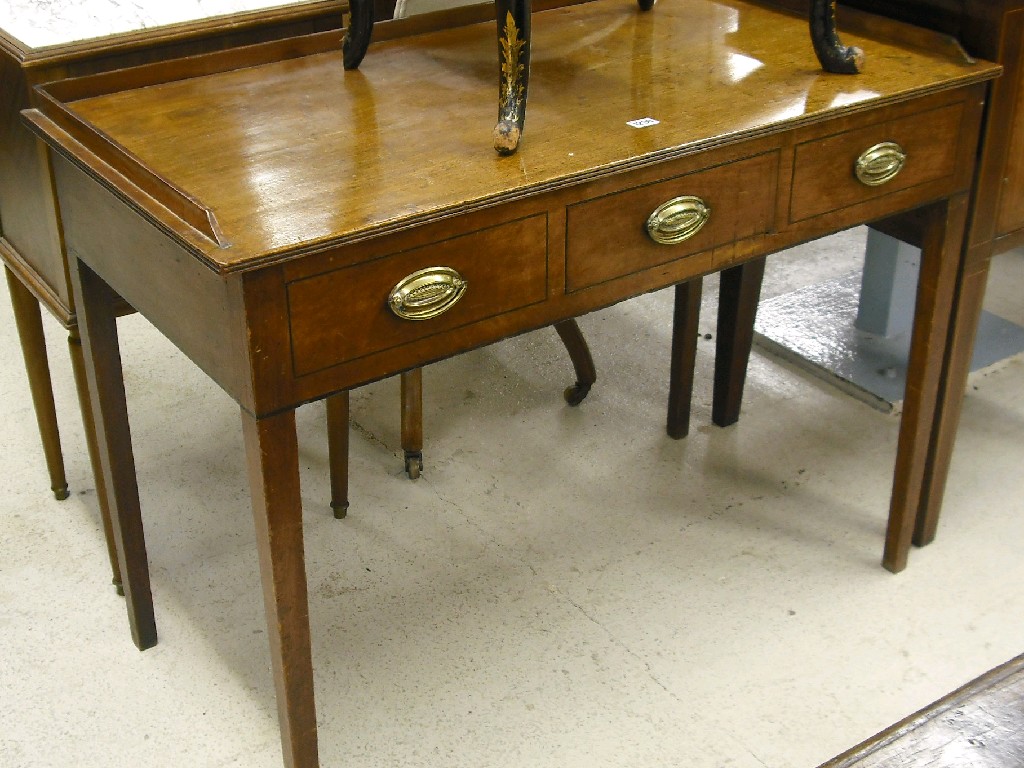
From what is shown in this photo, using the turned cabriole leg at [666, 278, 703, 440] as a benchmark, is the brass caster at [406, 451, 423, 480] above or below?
below

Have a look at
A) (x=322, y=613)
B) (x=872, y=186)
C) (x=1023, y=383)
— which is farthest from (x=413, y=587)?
(x=1023, y=383)

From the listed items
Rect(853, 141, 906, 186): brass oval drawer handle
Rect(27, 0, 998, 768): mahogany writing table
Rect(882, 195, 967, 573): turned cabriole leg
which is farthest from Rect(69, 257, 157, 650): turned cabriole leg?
Rect(882, 195, 967, 573): turned cabriole leg

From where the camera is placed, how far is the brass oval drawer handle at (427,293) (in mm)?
1490

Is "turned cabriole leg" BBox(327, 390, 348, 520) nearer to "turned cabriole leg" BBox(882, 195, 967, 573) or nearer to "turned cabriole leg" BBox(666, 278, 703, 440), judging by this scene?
"turned cabriole leg" BBox(666, 278, 703, 440)

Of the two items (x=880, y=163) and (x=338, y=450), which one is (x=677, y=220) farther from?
(x=338, y=450)

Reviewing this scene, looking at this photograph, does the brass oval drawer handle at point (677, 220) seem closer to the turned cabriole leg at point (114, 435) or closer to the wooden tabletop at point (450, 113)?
the wooden tabletop at point (450, 113)

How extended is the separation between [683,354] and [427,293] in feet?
3.87

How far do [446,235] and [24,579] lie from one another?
1.24 metres

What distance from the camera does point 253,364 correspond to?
141 cm

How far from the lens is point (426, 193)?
4.94 ft

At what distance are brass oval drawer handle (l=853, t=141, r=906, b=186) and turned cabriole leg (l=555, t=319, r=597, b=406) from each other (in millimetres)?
917

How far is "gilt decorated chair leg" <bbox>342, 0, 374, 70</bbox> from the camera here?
6.12 ft

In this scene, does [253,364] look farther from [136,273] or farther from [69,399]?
[69,399]

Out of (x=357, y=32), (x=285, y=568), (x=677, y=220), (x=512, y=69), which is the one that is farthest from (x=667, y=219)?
(x=285, y=568)
